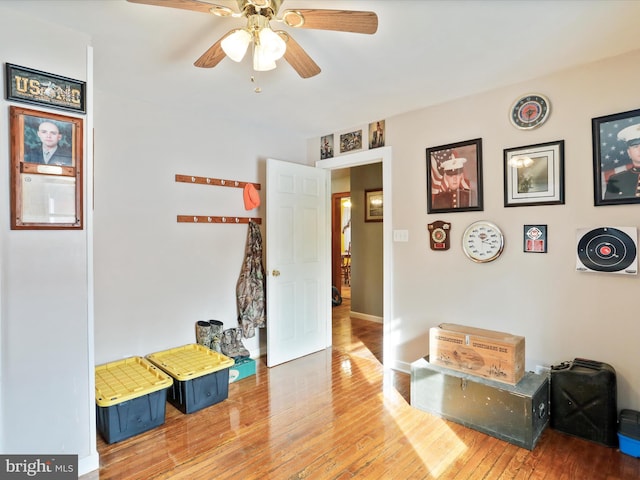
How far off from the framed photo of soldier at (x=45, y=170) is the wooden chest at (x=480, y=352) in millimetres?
2445

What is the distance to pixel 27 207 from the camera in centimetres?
174

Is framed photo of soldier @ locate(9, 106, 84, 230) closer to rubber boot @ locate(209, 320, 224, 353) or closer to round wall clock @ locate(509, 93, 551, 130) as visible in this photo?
rubber boot @ locate(209, 320, 224, 353)

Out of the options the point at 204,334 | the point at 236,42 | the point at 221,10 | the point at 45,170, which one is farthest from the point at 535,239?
the point at 45,170

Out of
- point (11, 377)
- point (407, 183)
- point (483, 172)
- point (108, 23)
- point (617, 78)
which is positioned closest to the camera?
point (11, 377)

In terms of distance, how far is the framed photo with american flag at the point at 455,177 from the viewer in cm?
280

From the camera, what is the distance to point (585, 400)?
2.17 metres

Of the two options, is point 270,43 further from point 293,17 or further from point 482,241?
point 482,241

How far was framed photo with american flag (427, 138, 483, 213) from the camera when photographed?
2803 millimetres

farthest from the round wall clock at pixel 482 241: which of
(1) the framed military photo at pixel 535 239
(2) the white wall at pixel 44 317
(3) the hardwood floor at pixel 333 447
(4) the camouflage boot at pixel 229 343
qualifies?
(2) the white wall at pixel 44 317

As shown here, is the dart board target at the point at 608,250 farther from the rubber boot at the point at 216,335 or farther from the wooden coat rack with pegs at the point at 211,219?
the rubber boot at the point at 216,335

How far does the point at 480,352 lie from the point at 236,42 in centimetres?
234

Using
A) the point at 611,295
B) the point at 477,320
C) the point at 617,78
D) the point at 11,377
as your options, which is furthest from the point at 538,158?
the point at 11,377

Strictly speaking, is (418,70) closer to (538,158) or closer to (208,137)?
(538,158)

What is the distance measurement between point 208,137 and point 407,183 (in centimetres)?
189
